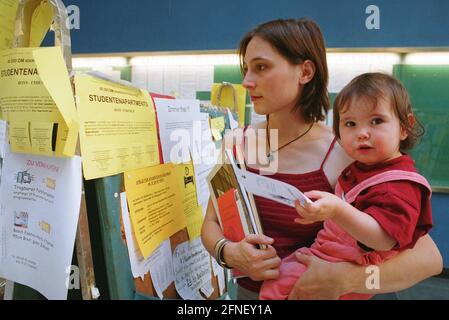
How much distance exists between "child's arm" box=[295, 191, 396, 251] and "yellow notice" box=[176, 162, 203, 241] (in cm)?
60

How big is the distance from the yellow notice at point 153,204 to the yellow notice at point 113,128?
1.4 inches

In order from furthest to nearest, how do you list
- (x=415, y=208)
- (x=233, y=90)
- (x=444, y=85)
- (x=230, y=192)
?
(x=444, y=85) → (x=233, y=90) → (x=230, y=192) → (x=415, y=208)

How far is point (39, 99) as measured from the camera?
0.80 metres

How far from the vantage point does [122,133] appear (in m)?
0.90

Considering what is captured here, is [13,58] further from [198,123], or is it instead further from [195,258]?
[195,258]

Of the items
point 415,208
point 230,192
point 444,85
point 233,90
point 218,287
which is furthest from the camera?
point 444,85

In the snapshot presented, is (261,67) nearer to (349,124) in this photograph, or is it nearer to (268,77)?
(268,77)

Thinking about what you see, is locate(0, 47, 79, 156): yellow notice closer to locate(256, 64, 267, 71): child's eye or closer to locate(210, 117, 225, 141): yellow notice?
locate(256, 64, 267, 71): child's eye

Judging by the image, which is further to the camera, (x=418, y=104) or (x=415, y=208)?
(x=418, y=104)

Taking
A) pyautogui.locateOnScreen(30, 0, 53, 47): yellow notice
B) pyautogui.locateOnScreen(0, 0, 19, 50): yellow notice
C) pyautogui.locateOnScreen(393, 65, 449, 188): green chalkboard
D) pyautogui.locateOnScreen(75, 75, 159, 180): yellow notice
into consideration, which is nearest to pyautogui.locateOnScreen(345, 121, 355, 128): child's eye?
pyautogui.locateOnScreen(75, 75, 159, 180): yellow notice

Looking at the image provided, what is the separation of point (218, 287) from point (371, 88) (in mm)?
937

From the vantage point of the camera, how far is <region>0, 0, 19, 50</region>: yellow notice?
0.97 meters

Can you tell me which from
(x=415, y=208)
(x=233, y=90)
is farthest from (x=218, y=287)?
(x=233, y=90)

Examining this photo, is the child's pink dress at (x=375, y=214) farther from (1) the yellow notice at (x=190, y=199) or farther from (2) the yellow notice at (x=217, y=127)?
(2) the yellow notice at (x=217, y=127)
